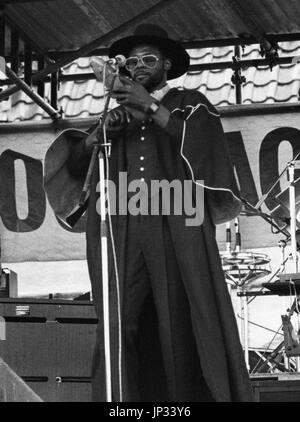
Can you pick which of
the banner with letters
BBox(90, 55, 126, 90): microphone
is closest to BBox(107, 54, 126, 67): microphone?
BBox(90, 55, 126, 90): microphone

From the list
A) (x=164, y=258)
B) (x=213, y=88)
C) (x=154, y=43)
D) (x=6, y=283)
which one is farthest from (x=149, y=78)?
(x=213, y=88)

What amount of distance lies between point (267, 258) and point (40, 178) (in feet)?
6.22

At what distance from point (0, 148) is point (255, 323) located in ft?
9.38

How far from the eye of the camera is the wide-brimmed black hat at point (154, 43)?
649 cm

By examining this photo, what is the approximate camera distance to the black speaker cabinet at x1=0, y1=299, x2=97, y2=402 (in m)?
6.98

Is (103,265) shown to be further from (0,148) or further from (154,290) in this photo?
(0,148)

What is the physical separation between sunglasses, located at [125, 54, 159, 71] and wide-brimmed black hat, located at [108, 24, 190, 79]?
0.11m

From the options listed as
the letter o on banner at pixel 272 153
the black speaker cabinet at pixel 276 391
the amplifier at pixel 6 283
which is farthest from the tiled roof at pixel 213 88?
the black speaker cabinet at pixel 276 391

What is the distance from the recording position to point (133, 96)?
607 centimetres

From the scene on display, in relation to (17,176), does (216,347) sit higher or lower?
lower

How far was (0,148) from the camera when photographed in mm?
9688

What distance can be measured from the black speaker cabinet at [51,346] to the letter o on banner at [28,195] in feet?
8.27
